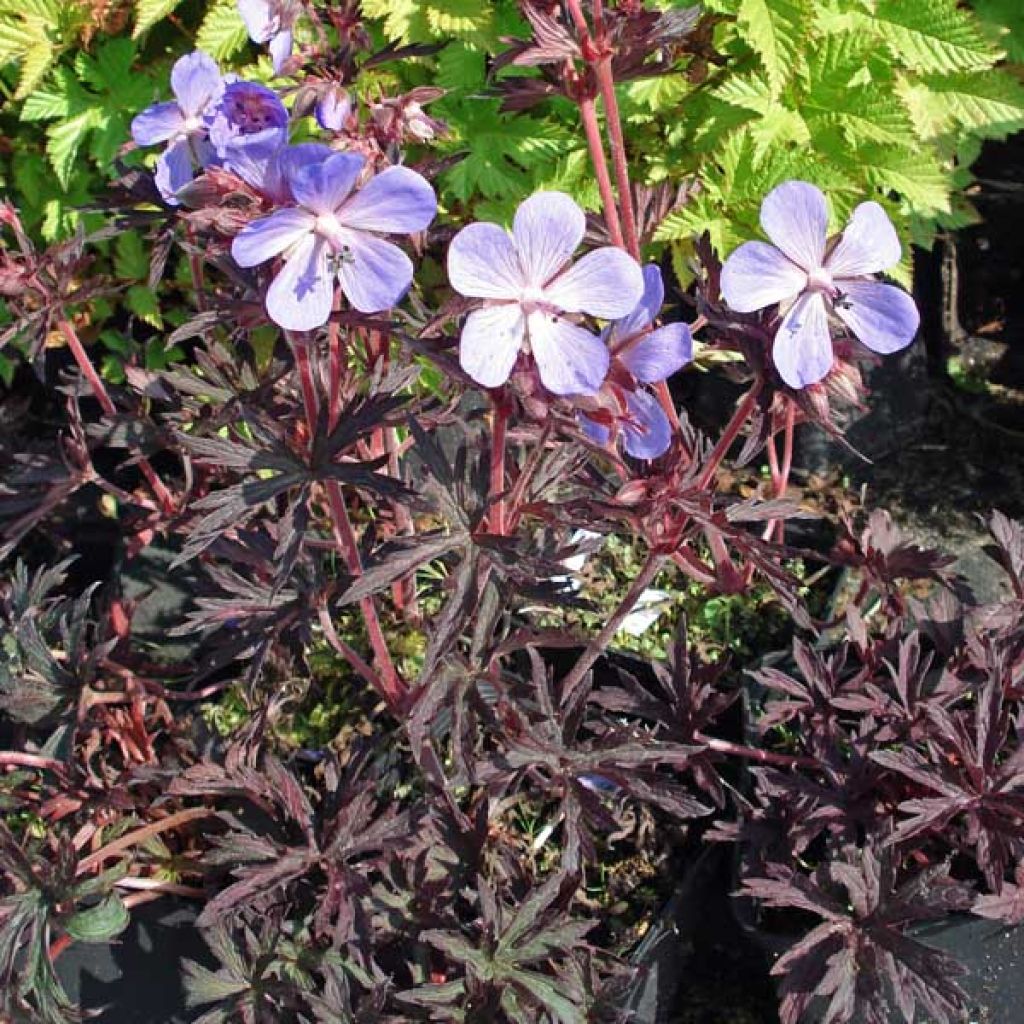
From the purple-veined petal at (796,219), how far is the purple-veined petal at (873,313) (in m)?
0.06

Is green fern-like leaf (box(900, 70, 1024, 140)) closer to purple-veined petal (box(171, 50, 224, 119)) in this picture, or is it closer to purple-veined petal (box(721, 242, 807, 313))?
purple-veined petal (box(721, 242, 807, 313))

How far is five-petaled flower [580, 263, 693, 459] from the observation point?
3.56 feet

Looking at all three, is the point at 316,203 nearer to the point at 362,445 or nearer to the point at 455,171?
the point at 362,445

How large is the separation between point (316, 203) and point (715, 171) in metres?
1.06

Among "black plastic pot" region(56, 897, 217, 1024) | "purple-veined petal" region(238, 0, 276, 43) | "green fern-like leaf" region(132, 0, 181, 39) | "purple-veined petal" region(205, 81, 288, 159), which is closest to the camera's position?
"purple-veined petal" region(205, 81, 288, 159)

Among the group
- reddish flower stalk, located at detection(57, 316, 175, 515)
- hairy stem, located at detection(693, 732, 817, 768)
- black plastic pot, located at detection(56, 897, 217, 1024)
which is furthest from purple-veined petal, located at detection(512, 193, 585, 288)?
black plastic pot, located at detection(56, 897, 217, 1024)

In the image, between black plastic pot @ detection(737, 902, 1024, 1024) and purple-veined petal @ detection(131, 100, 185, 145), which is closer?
purple-veined petal @ detection(131, 100, 185, 145)

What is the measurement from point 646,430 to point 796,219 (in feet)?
0.80

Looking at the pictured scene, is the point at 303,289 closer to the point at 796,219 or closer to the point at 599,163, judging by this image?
the point at 796,219

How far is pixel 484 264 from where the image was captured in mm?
1012

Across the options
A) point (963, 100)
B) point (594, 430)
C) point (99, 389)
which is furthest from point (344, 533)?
point (963, 100)

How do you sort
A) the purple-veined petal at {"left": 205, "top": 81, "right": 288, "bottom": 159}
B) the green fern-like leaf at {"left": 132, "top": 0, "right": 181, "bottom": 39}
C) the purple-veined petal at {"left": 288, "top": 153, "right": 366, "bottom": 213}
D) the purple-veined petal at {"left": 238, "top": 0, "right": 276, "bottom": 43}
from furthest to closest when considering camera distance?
the green fern-like leaf at {"left": 132, "top": 0, "right": 181, "bottom": 39} < the purple-veined petal at {"left": 238, "top": 0, "right": 276, "bottom": 43} < the purple-veined petal at {"left": 205, "top": 81, "right": 288, "bottom": 159} < the purple-veined petal at {"left": 288, "top": 153, "right": 366, "bottom": 213}

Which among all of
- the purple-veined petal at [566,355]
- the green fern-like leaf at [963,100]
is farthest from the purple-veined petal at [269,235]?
the green fern-like leaf at [963,100]

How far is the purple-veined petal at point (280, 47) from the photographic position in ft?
4.28
